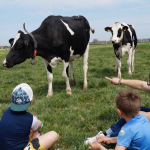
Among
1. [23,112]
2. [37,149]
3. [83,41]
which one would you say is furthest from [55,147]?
[83,41]

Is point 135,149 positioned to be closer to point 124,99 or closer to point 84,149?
point 124,99

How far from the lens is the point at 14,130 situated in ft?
7.26

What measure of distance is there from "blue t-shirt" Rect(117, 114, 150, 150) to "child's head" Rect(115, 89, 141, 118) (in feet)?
0.27

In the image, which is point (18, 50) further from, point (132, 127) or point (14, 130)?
point (132, 127)

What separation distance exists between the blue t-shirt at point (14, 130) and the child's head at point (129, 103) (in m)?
1.19

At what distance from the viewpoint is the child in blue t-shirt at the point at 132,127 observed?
6.40 ft

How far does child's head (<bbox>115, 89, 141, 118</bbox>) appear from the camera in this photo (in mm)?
2004

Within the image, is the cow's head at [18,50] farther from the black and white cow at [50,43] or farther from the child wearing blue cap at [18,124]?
the child wearing blue cap at [18,124]

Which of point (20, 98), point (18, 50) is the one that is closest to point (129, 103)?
point (20, 98)

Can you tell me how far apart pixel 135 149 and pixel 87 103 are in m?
2.53

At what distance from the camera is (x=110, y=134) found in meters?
2.87

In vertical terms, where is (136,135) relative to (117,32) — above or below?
below

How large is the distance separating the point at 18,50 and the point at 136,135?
3707mm

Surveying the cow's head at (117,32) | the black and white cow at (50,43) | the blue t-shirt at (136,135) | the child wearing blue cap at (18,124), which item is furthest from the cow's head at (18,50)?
the cow's head at (117,32)
